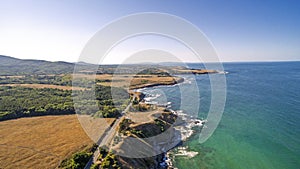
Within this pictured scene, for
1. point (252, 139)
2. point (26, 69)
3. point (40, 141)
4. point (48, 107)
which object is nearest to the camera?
point (40, 141)

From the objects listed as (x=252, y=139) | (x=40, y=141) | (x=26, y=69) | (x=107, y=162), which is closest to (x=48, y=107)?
(x=40, y=141)

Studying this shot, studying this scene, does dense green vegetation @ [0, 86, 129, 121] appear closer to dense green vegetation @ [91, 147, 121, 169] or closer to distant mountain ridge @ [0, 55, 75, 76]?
dense green vegetation @ [91, 147, 121, 169]

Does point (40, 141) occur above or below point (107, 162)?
below

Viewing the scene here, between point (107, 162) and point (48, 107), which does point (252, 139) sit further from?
point (48, 107)

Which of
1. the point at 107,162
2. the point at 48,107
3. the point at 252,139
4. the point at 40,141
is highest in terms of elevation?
the point at 48,107

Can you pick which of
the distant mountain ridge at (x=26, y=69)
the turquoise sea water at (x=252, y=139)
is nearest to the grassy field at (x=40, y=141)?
the turquoise sea water at (x=252, y=139)

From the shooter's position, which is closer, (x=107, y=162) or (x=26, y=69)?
(x=107, y=162)

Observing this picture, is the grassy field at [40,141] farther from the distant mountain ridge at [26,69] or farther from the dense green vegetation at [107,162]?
the distant mountain ridge at [26,69]

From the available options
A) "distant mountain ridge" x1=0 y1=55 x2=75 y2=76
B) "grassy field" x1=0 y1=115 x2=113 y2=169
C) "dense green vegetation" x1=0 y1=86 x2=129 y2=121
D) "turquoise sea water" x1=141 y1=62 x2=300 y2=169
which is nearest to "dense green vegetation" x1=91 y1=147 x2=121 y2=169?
"grassy field" x1=0 y1=115 x2=113 y2=169
